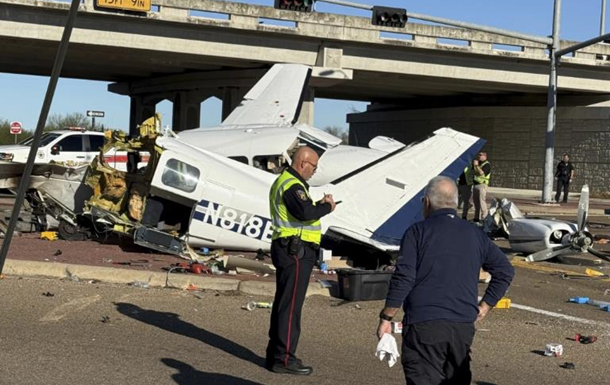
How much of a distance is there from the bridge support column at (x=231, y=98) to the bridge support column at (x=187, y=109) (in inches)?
131

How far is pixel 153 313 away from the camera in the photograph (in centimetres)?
958

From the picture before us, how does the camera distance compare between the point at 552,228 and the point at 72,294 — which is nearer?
the point at 72,294

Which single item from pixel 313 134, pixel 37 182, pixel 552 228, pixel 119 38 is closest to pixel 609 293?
pixel 552 228

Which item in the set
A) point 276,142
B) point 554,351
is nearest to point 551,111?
point 276,142

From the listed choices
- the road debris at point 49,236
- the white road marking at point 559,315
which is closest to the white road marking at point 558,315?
the white road marking at point 559,315

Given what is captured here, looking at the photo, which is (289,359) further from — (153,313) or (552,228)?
(552,228)

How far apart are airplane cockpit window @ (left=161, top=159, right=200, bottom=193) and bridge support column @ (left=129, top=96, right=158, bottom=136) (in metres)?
38.9

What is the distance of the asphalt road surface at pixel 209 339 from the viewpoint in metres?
7.30

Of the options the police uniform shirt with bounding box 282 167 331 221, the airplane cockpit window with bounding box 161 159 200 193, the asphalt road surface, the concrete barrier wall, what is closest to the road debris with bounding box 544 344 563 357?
the asphalt road surface

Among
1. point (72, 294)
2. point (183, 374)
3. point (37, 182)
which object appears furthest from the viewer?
point (37, 182)

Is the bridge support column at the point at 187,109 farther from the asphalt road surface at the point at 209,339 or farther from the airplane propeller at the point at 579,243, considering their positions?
the asphalt road surface at the point at 209,339

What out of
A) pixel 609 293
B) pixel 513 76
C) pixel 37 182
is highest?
pixel 513 76

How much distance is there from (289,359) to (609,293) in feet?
21.7

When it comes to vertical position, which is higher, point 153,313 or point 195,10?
point 195,10
